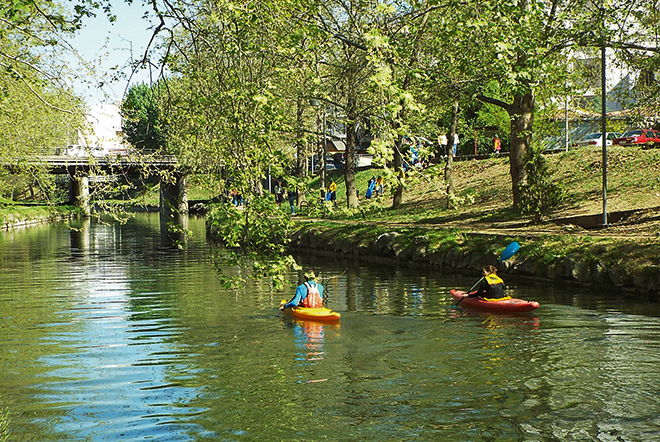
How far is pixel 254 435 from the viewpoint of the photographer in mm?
9391

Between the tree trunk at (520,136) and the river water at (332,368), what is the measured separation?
958cm

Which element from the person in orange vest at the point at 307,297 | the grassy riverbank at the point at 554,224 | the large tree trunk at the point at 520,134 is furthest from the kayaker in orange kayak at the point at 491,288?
the large tree trunk at the point at 520,134

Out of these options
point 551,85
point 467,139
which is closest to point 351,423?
point 551,85

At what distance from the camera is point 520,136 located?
29.3 metres

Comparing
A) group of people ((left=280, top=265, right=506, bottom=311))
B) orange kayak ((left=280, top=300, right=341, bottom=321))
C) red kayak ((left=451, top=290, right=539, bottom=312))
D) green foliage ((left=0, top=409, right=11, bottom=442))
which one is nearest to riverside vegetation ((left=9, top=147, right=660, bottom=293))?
group of people ((left=280, top=265, right=506, bottom=311))

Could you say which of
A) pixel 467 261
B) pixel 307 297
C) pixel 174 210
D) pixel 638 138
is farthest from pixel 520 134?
pixel 638 138

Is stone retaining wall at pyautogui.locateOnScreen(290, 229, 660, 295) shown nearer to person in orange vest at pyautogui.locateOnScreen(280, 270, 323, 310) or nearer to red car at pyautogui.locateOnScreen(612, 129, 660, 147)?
person in orange vest at pyautogui.locateOnScreen(280, 270, 323, 310)

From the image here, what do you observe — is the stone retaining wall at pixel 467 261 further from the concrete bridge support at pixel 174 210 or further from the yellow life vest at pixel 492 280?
the concrete bridge support at pixel 174 210

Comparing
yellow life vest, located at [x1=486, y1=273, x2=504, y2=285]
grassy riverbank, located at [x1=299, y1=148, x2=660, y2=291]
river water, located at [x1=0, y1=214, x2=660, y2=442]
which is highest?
grassy riverbank, located at [x1=299, y1=148, x2=660, y2=291]

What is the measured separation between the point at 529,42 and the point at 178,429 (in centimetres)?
1066

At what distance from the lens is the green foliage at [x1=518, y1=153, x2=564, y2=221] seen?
2842 centimetres

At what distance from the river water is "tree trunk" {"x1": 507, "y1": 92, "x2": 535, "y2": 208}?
958 centimetres

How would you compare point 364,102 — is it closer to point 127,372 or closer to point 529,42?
point 529,42

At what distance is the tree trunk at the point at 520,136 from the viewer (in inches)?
1161
